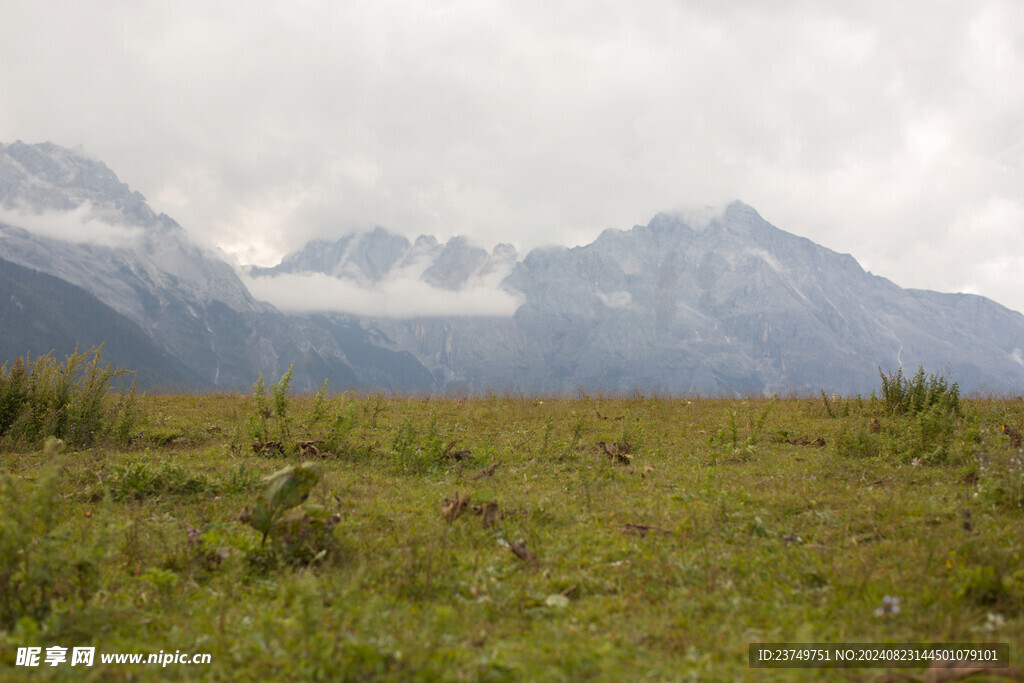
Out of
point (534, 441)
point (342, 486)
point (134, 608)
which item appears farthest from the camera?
point (534, 441)

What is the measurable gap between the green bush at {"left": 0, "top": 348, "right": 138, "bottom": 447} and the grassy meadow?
63cm

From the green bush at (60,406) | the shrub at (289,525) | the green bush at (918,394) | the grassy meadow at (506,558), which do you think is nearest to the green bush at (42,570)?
the grassy meadow at (506,558)

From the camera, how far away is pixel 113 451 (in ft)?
33.6

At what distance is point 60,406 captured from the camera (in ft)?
37.7

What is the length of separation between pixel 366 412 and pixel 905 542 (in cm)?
1247

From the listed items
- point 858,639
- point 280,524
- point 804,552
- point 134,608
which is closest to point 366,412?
point 280,524

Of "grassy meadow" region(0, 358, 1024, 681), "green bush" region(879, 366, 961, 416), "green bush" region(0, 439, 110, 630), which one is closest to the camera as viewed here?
"grassy meadow" region(0, 358, 1024, 681)

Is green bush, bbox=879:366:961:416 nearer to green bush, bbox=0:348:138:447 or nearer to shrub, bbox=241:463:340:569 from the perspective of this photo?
shrub, bbox=241:463:340:569

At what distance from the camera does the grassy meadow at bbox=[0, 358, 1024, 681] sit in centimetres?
375

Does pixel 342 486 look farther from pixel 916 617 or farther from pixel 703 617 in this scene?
pixel 916 617

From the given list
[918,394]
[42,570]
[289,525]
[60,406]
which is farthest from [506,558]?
[918,394]

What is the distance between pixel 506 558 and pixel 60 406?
11240 millimetres

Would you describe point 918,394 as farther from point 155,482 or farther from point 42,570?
point 42,570

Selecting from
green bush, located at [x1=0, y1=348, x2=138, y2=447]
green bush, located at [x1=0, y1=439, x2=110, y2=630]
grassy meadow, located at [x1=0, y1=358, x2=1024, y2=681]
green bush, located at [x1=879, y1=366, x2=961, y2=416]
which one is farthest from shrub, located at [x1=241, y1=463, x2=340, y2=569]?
green bush, located at [x1=879, y1=366, x2=961, y2=416]
